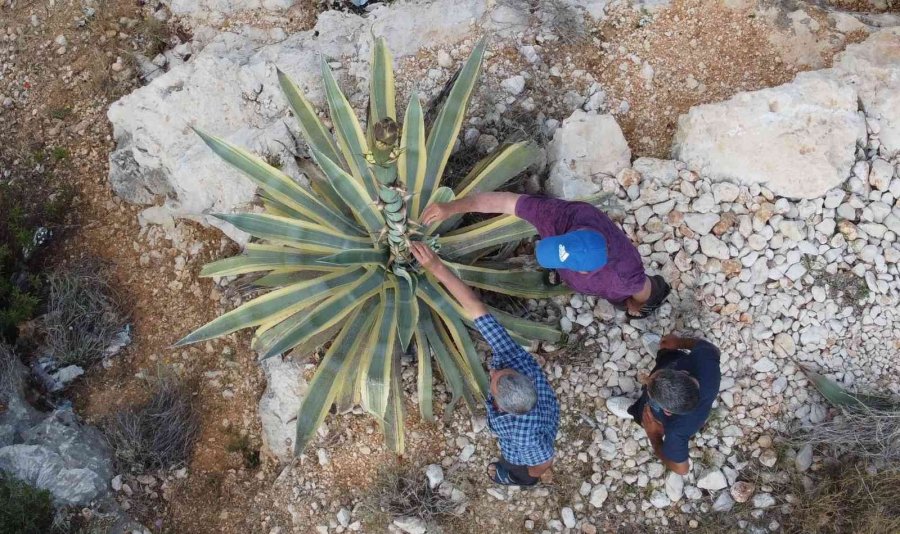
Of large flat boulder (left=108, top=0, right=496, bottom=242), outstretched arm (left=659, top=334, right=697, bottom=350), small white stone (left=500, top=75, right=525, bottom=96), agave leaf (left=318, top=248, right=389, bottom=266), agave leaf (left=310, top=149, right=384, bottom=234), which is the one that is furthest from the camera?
large flat boulder (left=108, top=0, right=496, bottom=242)

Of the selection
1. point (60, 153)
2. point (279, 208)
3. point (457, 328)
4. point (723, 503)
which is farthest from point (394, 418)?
point (60, 153)

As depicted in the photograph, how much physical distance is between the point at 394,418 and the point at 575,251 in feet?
4.54

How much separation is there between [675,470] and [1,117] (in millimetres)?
5292

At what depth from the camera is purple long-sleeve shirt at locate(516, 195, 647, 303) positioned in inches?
109

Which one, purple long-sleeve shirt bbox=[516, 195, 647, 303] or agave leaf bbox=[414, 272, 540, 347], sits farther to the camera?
agave leaf bbox=[414, 272, 540, 347]

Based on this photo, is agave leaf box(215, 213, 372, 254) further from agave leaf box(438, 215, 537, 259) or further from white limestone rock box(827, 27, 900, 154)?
white limestone rock box(827, 27, 900, 154)

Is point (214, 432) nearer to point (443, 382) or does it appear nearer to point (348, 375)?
point (348, 375)

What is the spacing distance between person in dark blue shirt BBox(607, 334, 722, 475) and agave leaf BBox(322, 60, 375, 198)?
1729 mm

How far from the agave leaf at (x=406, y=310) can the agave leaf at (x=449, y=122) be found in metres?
0.44

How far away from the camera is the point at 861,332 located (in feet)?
10.4

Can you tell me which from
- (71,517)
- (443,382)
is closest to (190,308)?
(71,517)

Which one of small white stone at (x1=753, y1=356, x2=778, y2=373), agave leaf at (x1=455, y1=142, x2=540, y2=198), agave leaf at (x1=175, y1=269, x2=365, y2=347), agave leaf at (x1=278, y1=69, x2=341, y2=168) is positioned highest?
agave leaf at (x1=278, y1=69, x2=341, y2=168)

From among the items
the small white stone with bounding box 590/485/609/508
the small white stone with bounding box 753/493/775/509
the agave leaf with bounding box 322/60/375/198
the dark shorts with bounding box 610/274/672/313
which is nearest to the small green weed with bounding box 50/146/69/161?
the agave leaf with bounding box 322/60/375/198

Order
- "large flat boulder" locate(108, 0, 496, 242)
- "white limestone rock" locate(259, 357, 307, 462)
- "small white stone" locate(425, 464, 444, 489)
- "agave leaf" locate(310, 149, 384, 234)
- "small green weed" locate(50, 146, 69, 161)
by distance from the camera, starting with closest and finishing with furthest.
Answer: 1. "agave leaf" locate(310, 149, 384, 234)
2. "small white stone" locate(425, 464, 444, 489)
3. "white limestone rock" locate(259, 357, 307, 462)
4. "large flat boulder" locate(108, 0, 496, 242)
5. "small green weed" locate(50, 146, 69, 161)
